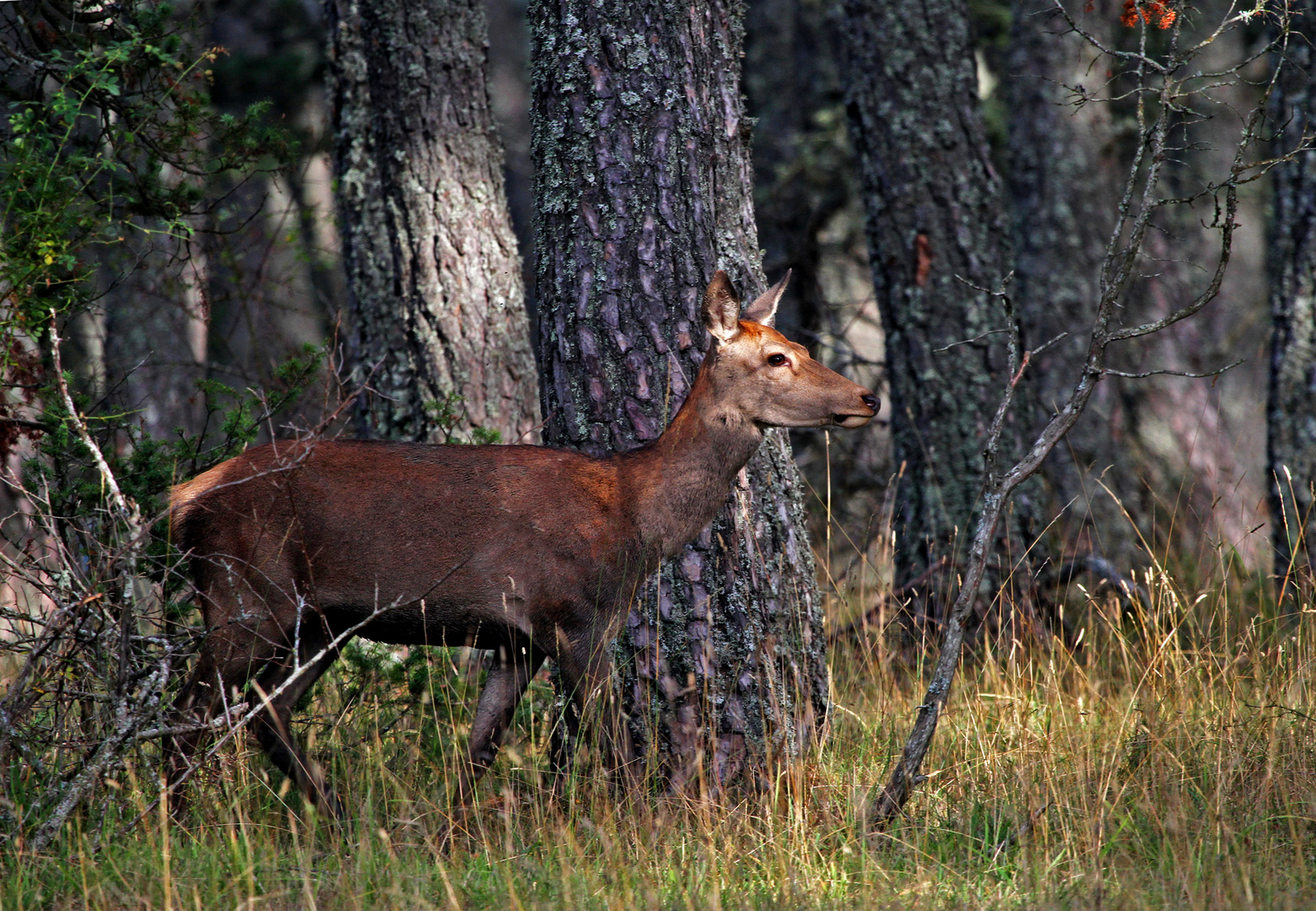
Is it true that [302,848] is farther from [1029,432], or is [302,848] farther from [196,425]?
[196,425]

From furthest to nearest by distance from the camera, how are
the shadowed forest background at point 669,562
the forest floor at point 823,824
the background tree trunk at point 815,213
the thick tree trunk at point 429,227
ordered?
the background tree trunk at point 815,213 < the thick tree trunk at point 429,227 < the shadowed forest background at point 669,562 < the forest floor at point 823,824

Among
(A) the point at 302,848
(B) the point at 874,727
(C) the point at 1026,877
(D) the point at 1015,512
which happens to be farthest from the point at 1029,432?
(A) the point at 302,848

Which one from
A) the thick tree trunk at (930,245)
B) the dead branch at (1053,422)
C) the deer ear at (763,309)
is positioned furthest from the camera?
the thick tree trunk at (930,245)

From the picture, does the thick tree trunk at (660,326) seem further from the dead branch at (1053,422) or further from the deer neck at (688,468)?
the dead branch at (1053,422)

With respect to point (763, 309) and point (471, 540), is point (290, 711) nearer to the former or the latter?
point (471, 540)

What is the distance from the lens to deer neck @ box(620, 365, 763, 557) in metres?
4.83

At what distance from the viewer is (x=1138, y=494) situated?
11234mm

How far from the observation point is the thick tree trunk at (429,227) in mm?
7359

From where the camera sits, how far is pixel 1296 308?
690 centimetres

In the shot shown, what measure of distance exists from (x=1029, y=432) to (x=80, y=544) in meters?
5.78

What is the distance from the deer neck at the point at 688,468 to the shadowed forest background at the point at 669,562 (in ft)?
0.77

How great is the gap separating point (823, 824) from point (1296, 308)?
4.49 meters

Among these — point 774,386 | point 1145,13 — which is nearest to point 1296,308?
point 1145,13

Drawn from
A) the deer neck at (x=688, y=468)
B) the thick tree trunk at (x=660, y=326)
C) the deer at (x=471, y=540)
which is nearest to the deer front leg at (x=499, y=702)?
the deer at (x=471, y=540)
